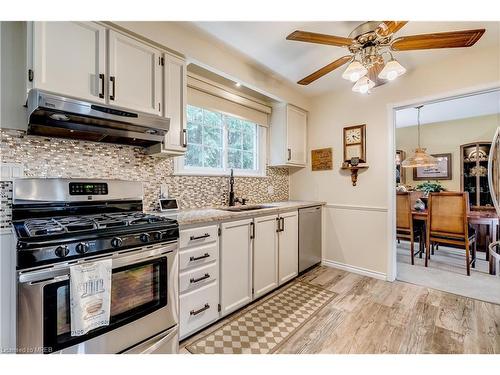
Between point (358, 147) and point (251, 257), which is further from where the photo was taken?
point (358, 147)

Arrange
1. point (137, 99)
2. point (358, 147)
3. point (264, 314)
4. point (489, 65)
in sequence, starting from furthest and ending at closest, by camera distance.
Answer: point (358, 147), point (489, 65), point (264, 314), point (137, 99)

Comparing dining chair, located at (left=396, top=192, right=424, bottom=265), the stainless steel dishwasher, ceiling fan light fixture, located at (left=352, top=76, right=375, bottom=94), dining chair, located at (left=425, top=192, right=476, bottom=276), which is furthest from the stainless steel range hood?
dining chair, located at (left=425, top=192, right=476, bottom=276)

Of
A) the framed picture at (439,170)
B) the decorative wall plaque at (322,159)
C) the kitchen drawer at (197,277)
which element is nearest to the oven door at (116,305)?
the kitchen drawer at (197,277)

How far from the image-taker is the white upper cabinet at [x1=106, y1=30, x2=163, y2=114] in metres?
1.64

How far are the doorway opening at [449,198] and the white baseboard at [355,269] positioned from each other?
0.30m

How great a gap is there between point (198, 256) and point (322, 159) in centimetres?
236

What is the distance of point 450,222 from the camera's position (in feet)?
10.8

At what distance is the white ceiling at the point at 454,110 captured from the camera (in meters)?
4.01

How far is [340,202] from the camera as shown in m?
3.29

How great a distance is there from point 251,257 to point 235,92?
1885mm

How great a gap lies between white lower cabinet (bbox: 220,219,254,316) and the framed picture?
5.49 m

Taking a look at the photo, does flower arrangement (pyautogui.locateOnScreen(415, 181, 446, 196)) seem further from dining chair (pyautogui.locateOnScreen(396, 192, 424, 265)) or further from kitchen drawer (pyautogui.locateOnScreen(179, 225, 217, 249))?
kitchen drawer (pyautogui.locateOnScreen(179, 225, 217, 249))
